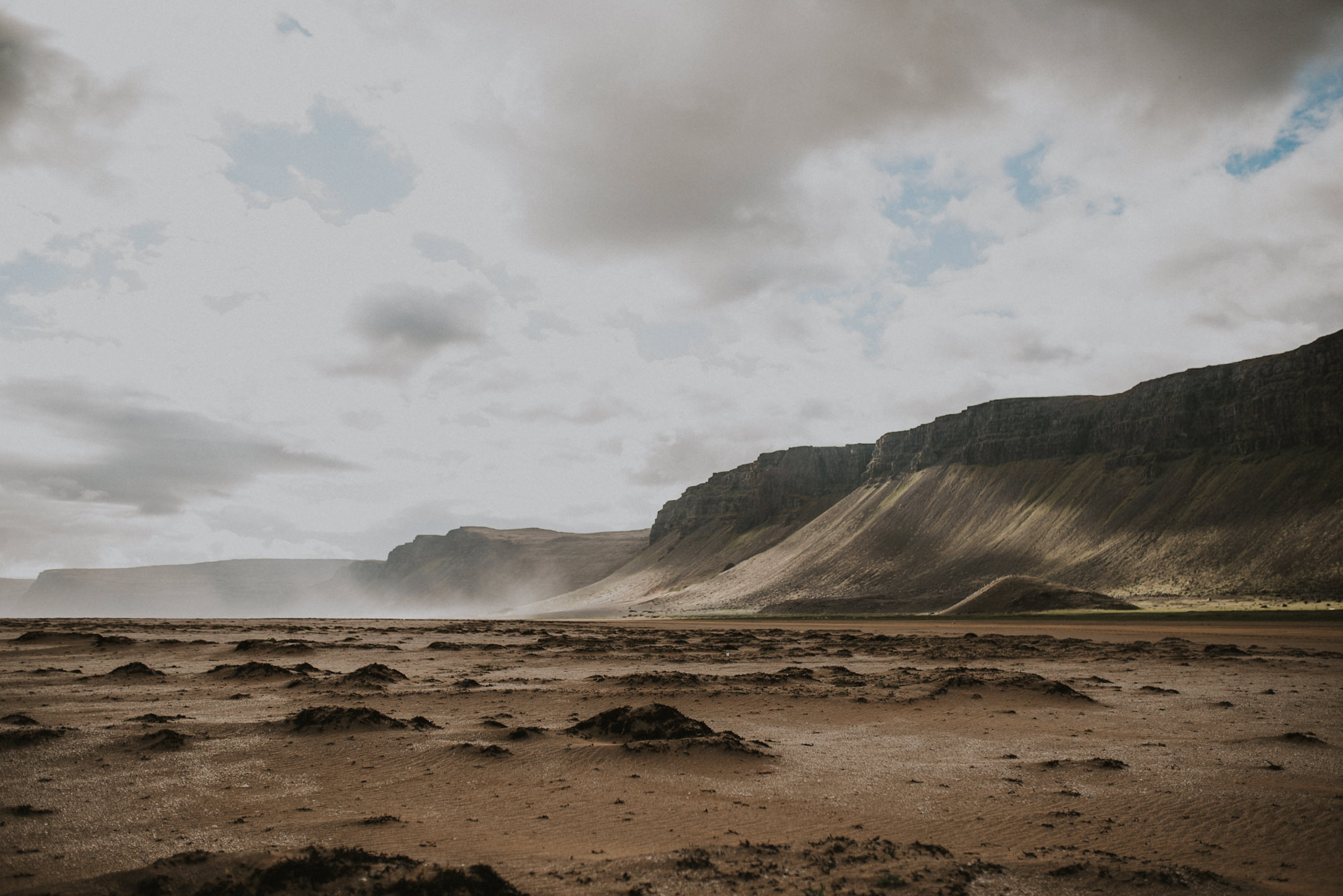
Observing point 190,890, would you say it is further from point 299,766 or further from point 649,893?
point 299,766

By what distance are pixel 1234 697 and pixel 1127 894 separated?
681 inches

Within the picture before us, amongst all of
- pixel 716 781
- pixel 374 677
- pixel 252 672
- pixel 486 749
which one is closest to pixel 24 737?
pixel 486 749

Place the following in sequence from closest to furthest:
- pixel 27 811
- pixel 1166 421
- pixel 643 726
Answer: pixel 27 811, pixel 643 726, pixel 1166 421

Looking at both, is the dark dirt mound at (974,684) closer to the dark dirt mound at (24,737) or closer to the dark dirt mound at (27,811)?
the dark dirt mound at (27,811)

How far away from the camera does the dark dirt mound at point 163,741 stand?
1301 centimetres

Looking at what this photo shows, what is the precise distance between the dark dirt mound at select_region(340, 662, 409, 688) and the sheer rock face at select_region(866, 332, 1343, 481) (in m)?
129

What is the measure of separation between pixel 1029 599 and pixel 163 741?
90582 millimetres

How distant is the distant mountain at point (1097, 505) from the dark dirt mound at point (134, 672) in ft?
325

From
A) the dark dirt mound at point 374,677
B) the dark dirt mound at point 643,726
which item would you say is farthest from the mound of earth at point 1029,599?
the dark dirt mound at point 643,726

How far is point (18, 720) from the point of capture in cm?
1471

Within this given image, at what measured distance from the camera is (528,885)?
7.12 meters

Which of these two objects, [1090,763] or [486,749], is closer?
[1090,763]

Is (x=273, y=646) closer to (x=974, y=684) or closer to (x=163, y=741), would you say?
(x=163, y=741)

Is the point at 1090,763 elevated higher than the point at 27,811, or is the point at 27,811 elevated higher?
the point at 27,811
